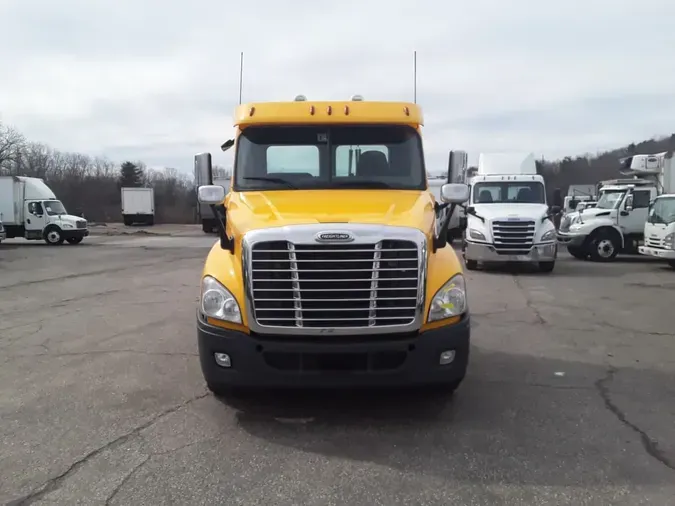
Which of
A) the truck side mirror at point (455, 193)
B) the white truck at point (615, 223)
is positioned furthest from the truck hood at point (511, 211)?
the truck side mirror at point (455, 193)

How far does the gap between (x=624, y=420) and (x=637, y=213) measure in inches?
639

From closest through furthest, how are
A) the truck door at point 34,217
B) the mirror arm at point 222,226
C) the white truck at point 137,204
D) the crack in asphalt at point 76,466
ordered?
the crack in asphalt at point 76,466 < the mirror arm at point 222,226 < the truck door at point 34,217 < the white truck at point 137,204

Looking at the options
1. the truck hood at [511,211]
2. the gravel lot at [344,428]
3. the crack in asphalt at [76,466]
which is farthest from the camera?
the truck hood at [511,211]

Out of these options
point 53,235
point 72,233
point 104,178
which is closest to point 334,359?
point 72,233

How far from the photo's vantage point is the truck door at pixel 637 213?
63.6 ft

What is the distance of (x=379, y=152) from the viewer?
20.6ft

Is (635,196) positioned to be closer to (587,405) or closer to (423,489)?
(587,405)

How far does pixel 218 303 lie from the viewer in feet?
16.1

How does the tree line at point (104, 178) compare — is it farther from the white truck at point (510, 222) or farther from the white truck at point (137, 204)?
the white truck at point (510, 222)

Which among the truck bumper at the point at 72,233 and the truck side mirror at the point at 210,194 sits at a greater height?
the truck side mirror at the point at 210,194

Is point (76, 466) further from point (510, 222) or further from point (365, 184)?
point (510, 222)

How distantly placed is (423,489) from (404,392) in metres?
1.70

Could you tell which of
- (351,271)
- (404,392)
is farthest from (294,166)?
(404,392)

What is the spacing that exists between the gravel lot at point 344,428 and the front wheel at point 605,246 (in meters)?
11.2
